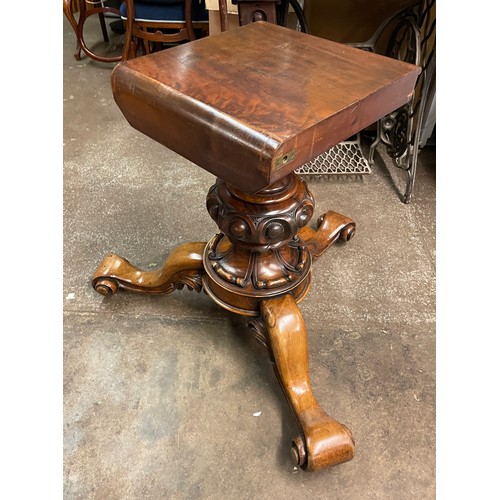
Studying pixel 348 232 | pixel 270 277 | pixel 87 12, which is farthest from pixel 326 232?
pixel 87 12

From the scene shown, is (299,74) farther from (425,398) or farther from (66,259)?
(66,259)

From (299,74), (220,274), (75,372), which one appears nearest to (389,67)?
(299,74)

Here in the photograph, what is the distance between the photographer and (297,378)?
2.86 feet

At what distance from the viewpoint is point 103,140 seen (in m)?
1.81

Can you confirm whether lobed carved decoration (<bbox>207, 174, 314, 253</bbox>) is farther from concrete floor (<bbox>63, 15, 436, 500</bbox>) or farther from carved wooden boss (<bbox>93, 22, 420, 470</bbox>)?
concrete floor (<bbox>63, 15, 436, 500</bbox>)

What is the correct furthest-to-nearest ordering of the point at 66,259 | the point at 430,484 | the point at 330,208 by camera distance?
the point at 330,208, the point at 66,259, the point at 430,484

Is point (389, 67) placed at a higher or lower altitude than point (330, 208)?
higher

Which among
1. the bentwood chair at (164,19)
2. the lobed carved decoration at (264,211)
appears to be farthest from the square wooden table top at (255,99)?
the bentwood chair at (164,19)

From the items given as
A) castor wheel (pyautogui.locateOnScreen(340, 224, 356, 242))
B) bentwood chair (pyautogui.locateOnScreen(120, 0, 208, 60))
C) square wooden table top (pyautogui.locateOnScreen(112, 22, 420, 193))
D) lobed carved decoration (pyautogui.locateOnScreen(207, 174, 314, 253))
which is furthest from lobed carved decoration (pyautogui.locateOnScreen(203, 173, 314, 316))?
bentwood chair (pyautogui.locateOnScreen(120, 0, 208, 60))

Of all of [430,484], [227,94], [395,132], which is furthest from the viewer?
[395,132]

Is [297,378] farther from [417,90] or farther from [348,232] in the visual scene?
[417,90]

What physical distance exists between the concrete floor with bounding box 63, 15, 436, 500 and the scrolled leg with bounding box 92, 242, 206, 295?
68 mm

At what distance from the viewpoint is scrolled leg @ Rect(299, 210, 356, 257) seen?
119 centimetres

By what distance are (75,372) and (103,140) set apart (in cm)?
112
